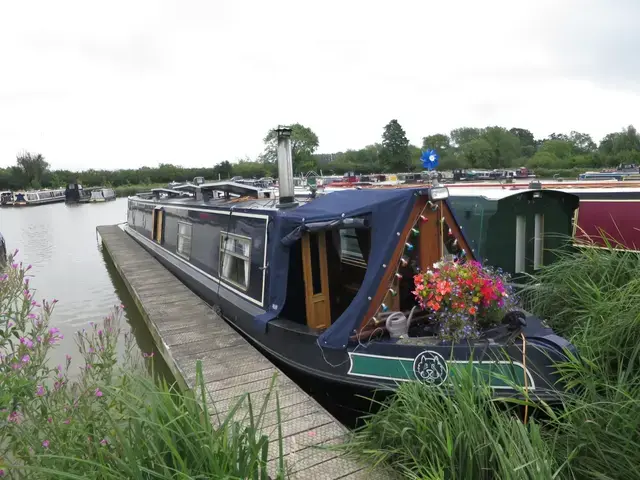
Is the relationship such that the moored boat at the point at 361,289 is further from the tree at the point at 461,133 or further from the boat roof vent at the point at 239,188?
the tree at the point at 461,133

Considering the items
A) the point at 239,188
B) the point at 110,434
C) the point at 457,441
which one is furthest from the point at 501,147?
the point at 110,434

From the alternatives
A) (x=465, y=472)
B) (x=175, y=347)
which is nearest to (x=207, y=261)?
(x=175, y=347)

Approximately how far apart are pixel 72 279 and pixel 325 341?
10.7 metres

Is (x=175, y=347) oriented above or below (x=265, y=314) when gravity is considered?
below

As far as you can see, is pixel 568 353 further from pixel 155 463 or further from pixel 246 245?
pixel 246 245

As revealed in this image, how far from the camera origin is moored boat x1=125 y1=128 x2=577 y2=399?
3557mm

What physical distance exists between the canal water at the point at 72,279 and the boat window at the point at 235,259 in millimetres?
1511

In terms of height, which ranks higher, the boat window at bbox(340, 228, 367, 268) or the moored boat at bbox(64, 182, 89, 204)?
the moored boat at bbox(64, 182, 89, 204)

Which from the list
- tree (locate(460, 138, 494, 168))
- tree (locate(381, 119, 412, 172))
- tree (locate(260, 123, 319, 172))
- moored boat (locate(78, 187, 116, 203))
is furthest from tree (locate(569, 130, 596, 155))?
moored boat (locate(78, 187, 116, 203))

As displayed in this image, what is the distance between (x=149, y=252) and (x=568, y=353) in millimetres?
11563

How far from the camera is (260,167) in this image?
72250 mm

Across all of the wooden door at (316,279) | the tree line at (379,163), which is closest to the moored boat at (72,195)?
the tree line at (379,163)

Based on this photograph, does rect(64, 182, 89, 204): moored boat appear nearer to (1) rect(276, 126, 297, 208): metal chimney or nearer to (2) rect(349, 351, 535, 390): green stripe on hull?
(1) rect(276, 126, 297, 208): metal chimney

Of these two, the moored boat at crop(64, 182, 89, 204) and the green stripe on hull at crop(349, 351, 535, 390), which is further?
the moored boat at crop(64, 182, 89, 204)
